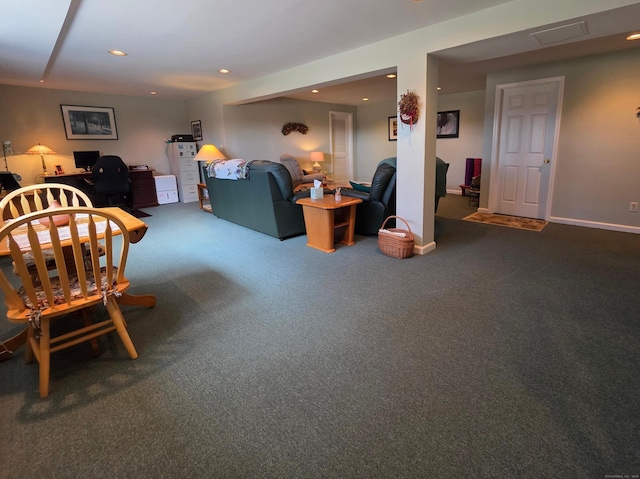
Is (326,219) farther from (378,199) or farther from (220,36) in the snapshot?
(220,36)

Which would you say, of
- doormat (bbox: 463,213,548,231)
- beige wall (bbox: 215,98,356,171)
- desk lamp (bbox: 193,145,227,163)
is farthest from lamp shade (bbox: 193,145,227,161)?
doormat (bbox: 463,213,548,231)

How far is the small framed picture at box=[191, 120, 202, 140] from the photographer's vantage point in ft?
24.0

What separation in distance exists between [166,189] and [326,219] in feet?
16.3

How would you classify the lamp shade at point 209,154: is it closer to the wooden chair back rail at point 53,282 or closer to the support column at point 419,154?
the support column at point 419,154

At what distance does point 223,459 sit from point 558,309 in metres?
2.37

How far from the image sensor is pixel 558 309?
238 cm

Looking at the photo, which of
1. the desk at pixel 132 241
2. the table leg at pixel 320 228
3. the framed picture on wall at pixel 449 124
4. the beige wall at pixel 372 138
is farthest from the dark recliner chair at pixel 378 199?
the beige wall at pixel 372 138

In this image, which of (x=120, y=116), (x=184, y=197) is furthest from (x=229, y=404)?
(x=120, y=116)

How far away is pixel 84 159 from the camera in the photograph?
627 cm

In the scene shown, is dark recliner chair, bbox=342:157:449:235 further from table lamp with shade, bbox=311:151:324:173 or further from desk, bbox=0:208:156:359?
table lamp with shade, bbox=311:151:324:173

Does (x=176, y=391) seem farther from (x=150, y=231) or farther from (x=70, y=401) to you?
(x=150, y=231)

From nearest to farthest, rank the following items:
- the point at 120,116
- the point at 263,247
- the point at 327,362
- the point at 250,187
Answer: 1. the point at 327,362
2. the point at 263,247
3. the point at 250,187
4. the point at 120,116

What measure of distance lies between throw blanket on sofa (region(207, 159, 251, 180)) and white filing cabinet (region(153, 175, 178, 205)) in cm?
241

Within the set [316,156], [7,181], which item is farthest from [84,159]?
[316,156]
